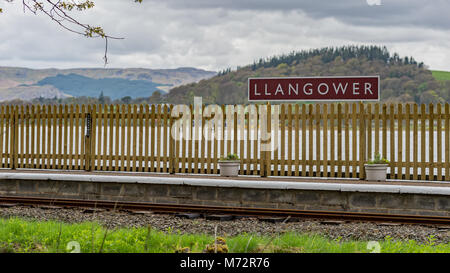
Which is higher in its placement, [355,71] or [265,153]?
[355,71]

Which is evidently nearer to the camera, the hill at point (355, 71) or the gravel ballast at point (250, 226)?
the gravel ballast at point (250, 226)

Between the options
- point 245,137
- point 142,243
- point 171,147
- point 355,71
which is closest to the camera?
point 142,243

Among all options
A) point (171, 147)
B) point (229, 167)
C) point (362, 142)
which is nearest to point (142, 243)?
point (229, 167)

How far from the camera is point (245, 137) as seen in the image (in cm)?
1451

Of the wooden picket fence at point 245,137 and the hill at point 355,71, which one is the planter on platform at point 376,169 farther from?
the hill at point 355,71

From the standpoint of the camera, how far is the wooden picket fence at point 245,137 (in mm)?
13148

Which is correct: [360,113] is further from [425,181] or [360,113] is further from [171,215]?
[171,215]

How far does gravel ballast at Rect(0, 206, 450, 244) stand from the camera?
8.27 metres

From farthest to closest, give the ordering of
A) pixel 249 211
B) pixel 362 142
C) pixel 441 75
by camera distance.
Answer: pixel 441 75 → pixel 362 142 → pixel 249 211

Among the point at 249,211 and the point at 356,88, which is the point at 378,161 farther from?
the point at 249,211

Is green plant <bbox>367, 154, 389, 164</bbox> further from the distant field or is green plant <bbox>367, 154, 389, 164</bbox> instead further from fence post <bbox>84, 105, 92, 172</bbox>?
the distant field

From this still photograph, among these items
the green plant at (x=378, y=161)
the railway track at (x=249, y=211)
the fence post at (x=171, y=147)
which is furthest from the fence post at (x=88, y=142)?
the green plant at (x=378, y=161)

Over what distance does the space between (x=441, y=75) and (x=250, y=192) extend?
146 metres

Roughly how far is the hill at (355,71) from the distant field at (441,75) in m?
7.96
